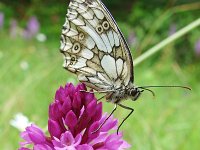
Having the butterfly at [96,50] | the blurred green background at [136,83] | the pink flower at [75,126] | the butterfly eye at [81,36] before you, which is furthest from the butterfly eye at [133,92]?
the blurred green background at [136,83]

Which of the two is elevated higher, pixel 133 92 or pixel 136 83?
pixel 136 83

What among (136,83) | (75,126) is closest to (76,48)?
(75,126)

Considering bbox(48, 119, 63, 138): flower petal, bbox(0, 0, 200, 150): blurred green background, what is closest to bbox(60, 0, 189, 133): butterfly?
bbox(48, 119, 63, 138): flower petal

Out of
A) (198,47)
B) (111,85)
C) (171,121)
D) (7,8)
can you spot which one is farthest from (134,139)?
(7,8)

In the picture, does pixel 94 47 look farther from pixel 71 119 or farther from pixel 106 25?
pixel 71 119

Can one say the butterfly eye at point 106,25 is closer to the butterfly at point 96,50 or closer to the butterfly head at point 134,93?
the butterfly at point 96,50

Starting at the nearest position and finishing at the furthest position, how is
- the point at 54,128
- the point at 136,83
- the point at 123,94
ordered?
the point at 54,128, the point at 123,94, the point at 136,83

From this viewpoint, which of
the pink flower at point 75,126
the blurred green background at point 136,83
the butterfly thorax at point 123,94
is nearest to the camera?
the pink flower at point 75,126
